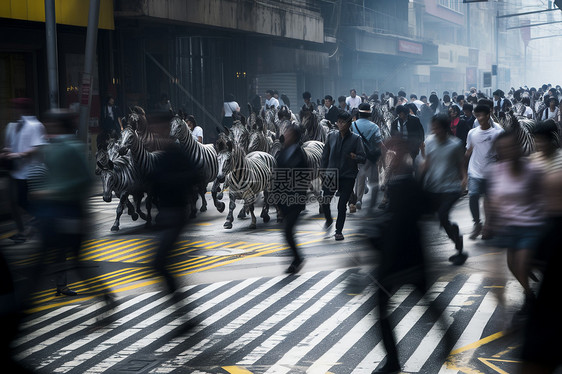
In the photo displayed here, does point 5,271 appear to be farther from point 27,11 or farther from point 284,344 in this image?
point 27,11

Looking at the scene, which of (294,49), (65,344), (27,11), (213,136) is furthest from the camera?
(294,49)

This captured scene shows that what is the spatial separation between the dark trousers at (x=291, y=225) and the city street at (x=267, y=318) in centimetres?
35

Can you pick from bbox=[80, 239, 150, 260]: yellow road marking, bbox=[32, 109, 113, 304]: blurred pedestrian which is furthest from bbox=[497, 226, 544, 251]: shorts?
bbox=[80, 239, 150, 260]: yellow road marking

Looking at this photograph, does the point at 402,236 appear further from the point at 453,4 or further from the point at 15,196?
the point at 453,4

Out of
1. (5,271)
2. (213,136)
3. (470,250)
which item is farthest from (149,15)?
(5,271)

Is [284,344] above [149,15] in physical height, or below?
below

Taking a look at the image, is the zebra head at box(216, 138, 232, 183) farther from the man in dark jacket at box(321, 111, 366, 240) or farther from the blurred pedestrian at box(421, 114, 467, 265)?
the blurred pedestrian at box(421, 114, 467, 265)

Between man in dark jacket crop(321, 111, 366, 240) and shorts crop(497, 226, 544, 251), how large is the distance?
505 cm

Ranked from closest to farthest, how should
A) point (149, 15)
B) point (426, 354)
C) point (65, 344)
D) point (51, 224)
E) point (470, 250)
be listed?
point (426, 354), point (65, 344), point (51, 224), point (470, 250), point (149, 15)

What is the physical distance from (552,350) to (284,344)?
3.00m

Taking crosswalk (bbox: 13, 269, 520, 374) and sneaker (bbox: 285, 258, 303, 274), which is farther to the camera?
sneaker (bbox: 285, 258, 303, 274)

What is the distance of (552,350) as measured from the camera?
15.9 ft

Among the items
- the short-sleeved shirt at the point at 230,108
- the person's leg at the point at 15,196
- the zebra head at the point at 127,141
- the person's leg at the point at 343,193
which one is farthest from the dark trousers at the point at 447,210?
the short-sleeved shirt at the point at 230,108

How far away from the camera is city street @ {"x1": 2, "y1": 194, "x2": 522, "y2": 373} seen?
22.7 ft
